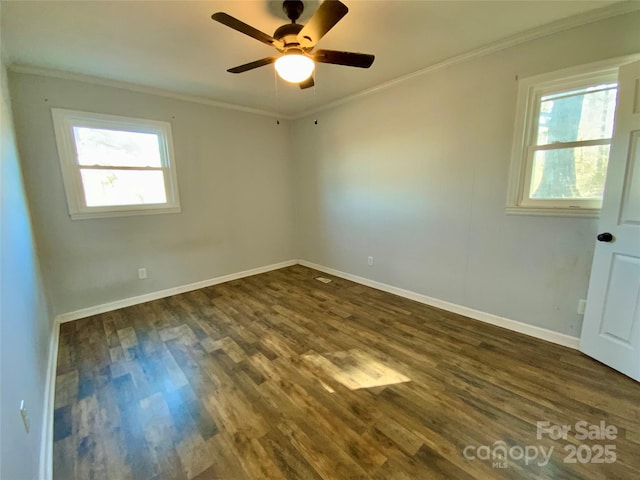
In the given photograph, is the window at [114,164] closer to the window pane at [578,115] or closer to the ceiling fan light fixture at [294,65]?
the ceiling fan light fixture at [294,65]

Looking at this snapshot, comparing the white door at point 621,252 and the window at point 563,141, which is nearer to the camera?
the white door at point 621,252

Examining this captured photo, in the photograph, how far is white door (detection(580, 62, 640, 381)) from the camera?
182 cm

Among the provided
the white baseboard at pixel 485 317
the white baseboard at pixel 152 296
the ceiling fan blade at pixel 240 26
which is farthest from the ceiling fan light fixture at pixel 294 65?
the white baseboard at pixel 152 296

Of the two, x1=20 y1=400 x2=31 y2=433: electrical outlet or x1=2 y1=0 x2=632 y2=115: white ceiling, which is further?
x1=2 y1=0 x2=632 y2=115: white ceiling

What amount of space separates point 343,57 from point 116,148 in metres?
2.82

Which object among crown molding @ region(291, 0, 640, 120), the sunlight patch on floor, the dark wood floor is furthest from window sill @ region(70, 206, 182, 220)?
crown molding @ region(291, 0, 640, 120)

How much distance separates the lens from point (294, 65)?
69.9 inches

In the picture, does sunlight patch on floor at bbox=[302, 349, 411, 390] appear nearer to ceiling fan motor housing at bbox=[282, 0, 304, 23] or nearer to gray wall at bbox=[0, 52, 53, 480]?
gray wall at bbox=[0, 52, 53, 480]

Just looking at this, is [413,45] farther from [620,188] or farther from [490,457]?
[490,457]

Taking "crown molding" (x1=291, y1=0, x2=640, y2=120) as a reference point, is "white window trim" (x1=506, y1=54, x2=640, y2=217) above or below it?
below

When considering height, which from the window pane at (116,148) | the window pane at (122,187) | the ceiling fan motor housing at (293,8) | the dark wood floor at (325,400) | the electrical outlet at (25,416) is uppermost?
the ceiling fan motor housing at (293,8)

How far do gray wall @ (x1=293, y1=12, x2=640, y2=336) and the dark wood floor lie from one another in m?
0.50

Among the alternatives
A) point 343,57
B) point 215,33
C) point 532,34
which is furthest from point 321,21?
point 532,34

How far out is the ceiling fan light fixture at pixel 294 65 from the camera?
68.6 inches
